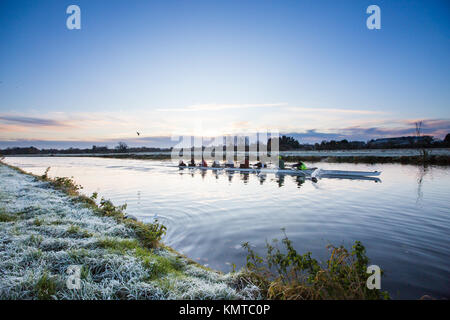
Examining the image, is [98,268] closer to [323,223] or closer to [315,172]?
[323,223]

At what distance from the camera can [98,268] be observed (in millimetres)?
4082

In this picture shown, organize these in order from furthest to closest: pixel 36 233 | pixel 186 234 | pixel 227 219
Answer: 1. pixel 227 219
2. pixel 186 234
3. pixel 36 233

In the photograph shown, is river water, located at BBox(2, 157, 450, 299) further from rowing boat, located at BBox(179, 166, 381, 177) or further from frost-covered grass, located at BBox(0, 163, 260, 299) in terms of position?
rowing boat, located at BBox(179, 166, 381, 177)

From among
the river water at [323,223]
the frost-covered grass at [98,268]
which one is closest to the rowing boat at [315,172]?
the river water at [323,223]

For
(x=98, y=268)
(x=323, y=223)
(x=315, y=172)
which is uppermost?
(x=315, y=172)

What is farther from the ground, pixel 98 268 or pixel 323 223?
pixel 98 268

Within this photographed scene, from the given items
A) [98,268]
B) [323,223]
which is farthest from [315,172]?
[98,268]

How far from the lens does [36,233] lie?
553 cm

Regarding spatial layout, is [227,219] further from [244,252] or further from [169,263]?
[169,263]

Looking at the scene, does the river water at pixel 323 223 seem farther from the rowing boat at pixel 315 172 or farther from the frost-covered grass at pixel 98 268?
the rowing boat at pixel 315 172

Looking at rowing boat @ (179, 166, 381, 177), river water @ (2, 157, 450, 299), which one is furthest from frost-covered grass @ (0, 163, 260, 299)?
rowing boat @ (179, 166, 381, 177)
